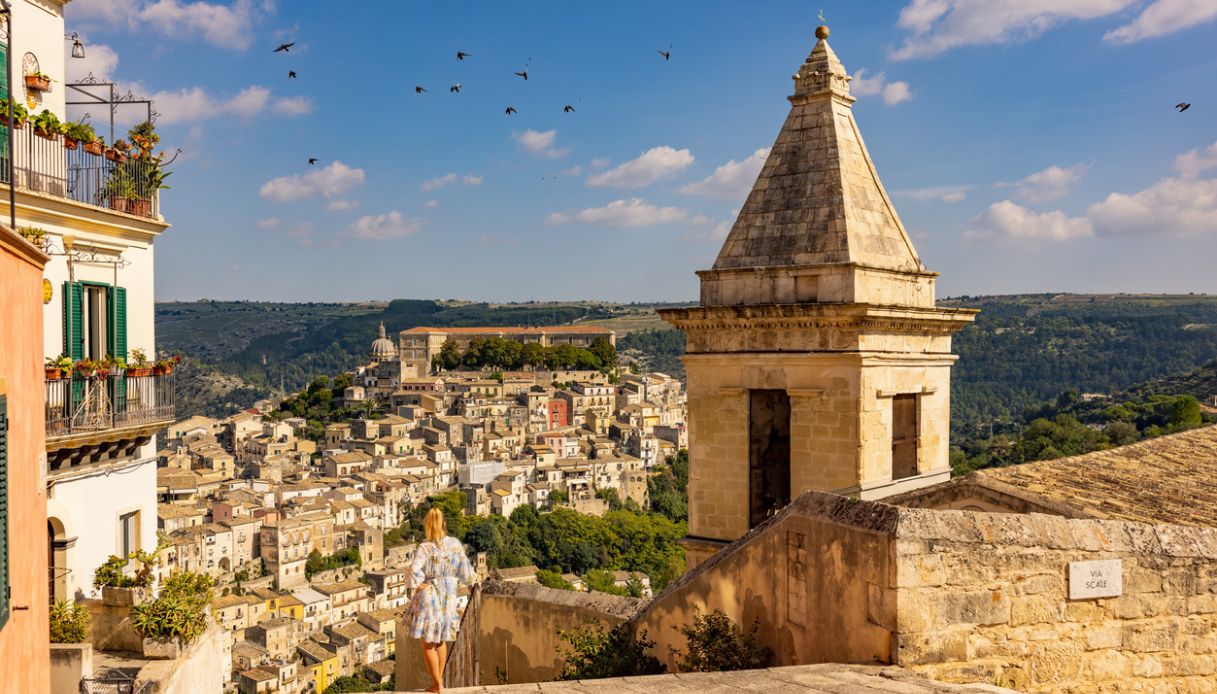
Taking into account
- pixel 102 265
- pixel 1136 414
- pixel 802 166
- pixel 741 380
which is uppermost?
pixel 802 166

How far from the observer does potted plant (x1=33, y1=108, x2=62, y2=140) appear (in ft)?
29.3

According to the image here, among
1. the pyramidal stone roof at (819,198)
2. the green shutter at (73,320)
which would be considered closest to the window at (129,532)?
the green shutter at (73,320)

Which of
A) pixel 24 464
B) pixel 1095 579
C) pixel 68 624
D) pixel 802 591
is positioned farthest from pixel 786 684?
pixel 68 624

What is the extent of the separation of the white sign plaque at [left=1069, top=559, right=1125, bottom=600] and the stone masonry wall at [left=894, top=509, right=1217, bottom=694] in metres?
0.03

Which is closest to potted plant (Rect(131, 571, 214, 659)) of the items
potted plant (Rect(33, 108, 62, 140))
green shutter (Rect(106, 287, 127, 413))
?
green shutter (Rect(106, 287, 127, 413))

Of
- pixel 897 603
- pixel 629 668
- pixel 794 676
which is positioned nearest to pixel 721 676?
pixel 794 676

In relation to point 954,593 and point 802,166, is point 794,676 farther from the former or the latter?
point 802,166

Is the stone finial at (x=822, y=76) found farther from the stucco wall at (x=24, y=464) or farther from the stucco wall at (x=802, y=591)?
the stucco wall at (x=24, y=464)

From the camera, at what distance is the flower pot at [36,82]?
9376 millimetres

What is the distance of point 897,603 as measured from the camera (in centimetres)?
504

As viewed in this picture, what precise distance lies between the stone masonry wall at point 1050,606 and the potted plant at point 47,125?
781cm

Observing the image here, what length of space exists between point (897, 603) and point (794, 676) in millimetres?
644

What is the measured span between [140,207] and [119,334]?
1.31 m

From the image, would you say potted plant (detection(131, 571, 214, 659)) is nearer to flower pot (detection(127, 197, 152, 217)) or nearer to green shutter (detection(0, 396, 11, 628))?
green shutter (detection(0, 396, 11, 628))
